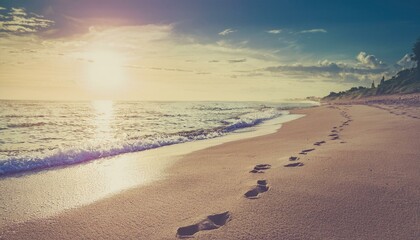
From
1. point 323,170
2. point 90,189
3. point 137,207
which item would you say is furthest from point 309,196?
point 90,189

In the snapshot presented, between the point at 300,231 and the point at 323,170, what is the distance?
2.65 meters

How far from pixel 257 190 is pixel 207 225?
1371mm

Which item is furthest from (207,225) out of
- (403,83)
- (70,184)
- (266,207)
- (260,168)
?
(403,83)

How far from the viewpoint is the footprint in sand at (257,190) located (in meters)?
4.36

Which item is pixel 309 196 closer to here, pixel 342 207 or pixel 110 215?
pixel 342 207

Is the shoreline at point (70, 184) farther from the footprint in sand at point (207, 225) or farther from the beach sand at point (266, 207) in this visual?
the footprint in sand at point (207, 225)

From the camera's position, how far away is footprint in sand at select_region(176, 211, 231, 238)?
3.29 metres

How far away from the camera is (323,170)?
218 inches

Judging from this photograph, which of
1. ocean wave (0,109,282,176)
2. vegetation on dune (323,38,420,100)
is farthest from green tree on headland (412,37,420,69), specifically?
ocean wave (0,109,282,176)

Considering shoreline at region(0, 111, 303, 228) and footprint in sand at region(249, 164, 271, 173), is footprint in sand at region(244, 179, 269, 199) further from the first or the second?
shoreline at region(0, 111, 303, 228)

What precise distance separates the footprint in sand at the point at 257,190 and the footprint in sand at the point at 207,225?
0.74 metres

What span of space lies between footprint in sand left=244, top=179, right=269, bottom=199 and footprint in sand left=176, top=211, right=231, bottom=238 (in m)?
0.74

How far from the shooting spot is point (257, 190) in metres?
4.60

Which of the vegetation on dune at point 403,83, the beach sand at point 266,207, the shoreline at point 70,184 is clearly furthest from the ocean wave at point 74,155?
the vegetation on dune at point 403,83
